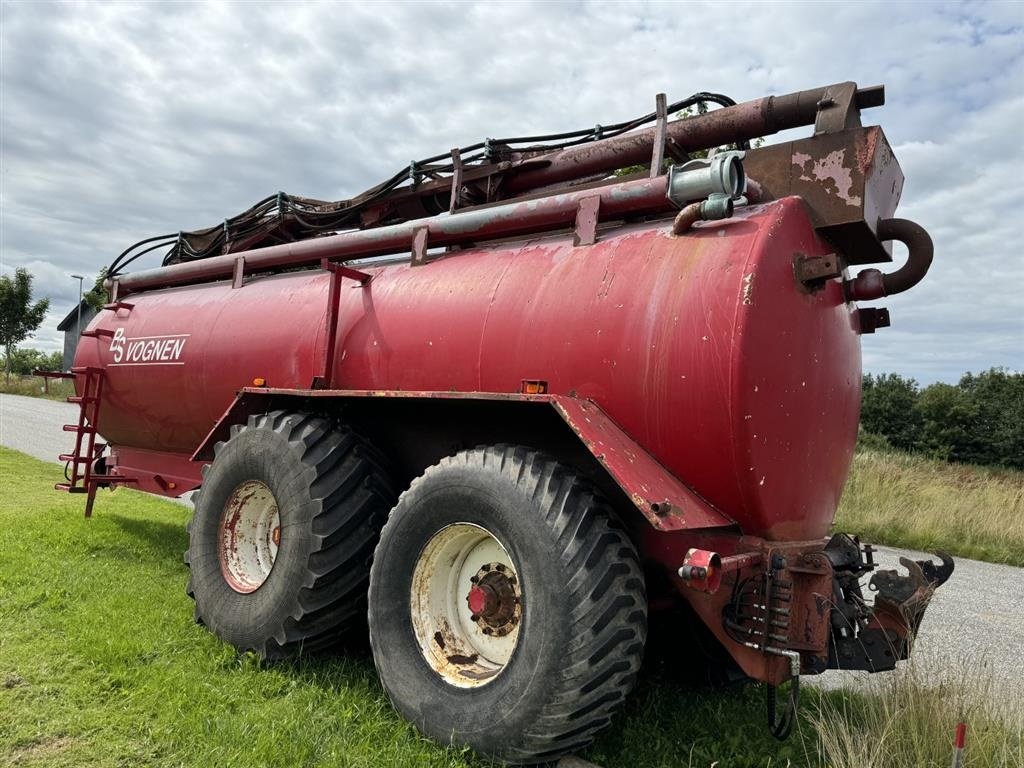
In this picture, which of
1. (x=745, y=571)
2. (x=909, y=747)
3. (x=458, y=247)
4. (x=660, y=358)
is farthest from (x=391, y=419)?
(x=909, y=747)

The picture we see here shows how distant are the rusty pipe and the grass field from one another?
1787mm

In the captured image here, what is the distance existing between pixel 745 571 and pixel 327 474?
6.83 ft

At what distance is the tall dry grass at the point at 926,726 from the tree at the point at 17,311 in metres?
39.7

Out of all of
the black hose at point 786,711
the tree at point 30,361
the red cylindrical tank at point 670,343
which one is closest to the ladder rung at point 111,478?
the red cylindrical tank at point 670,343

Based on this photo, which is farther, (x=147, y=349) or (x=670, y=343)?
(x=147, y=349)

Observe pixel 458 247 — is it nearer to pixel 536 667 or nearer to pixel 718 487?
pixel 718 487

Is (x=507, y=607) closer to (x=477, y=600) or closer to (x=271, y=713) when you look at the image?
(x=477, y=600)

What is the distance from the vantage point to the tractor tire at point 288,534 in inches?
148

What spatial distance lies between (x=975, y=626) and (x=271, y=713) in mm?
5554

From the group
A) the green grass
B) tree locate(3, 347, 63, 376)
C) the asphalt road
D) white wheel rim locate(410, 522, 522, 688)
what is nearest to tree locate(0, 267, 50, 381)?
the green grass

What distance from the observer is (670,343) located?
10.2 feet

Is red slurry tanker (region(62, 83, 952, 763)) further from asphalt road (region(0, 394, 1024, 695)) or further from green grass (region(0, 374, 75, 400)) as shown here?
green grass (region(0, 374, 75, 400))

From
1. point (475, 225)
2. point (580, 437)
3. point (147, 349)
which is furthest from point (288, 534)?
point (147, 349)

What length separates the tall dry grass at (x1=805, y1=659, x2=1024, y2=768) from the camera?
2.88 m
